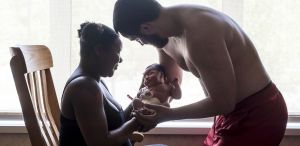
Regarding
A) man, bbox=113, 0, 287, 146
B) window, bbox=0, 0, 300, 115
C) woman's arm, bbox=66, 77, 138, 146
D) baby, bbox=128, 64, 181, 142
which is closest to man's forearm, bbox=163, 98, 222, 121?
man, bbox=113, 0, 287, 146

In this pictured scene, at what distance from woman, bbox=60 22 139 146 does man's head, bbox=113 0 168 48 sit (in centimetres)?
5

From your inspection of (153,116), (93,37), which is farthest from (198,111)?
(93,37)

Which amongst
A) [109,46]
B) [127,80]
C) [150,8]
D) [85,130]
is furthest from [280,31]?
[85,130]

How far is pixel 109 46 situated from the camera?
1283 millimetres

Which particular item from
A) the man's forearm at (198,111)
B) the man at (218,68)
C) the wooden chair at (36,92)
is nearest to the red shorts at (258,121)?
the man at (218,68)

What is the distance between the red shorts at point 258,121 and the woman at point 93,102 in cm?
33

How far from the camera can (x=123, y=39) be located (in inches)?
77.5

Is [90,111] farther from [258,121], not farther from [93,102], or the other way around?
[258,121]

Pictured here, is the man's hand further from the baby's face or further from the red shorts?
the red shorts

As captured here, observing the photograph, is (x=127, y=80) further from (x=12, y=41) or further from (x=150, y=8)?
(x=150, y=8)

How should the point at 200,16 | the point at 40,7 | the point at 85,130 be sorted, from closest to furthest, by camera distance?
the point at 85,130 < the point at 200,16 < the point at 40,7

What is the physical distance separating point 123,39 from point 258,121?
826 millimetres

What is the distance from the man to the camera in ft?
4.16

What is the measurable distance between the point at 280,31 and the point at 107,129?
112 centimetres
